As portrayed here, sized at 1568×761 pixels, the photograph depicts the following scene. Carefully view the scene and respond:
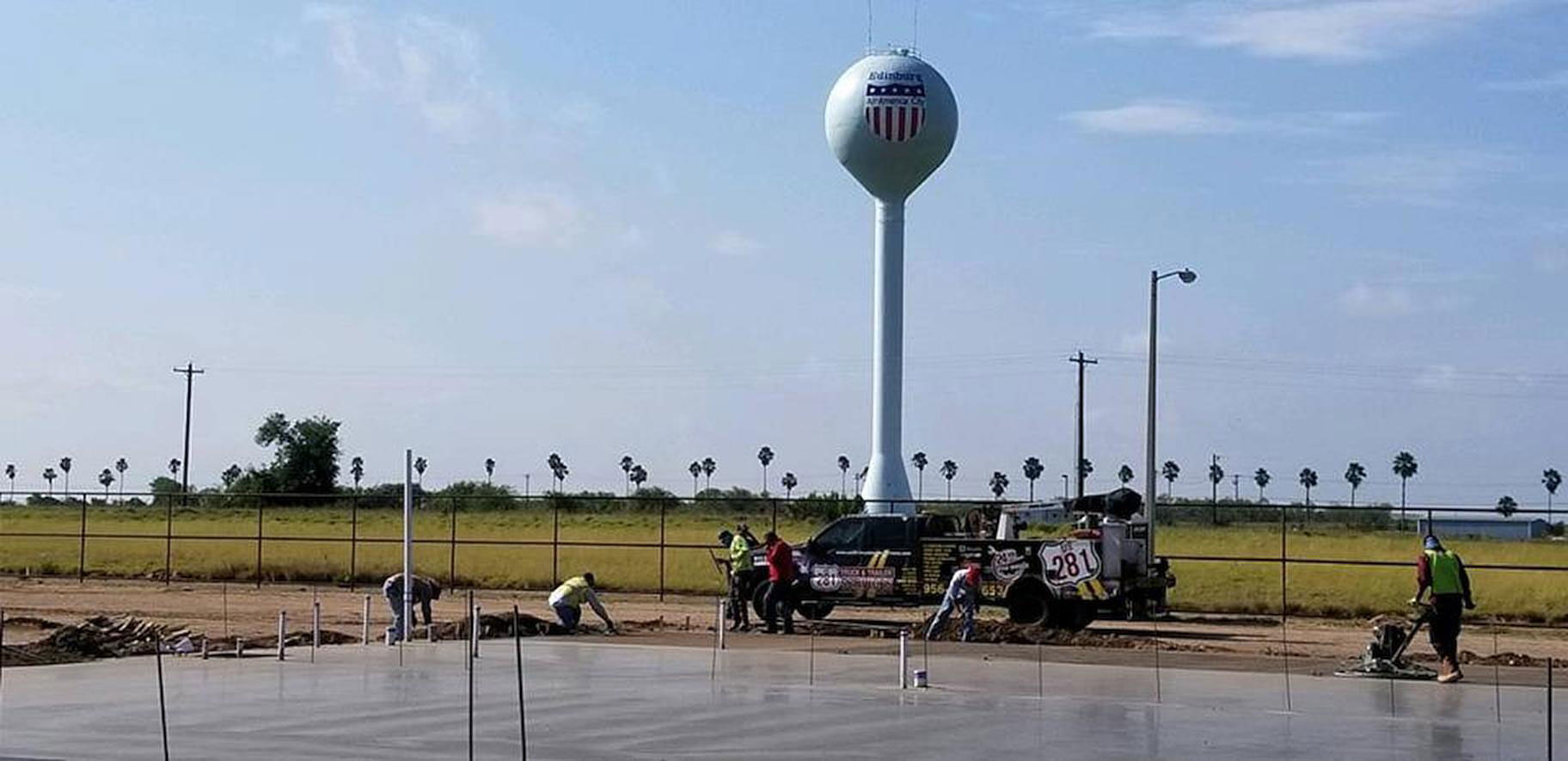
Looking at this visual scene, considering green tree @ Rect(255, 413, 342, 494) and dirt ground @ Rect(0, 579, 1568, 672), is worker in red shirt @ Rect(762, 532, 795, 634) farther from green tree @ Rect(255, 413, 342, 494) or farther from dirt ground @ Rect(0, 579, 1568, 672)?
green tree @ Rect(255, 413, 342, 494)

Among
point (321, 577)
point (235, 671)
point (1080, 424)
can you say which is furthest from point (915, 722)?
point (1080, 424)

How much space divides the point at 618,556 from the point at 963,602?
97.5ft

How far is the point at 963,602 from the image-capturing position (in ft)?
98.1

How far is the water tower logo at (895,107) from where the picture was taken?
61906 millimetres

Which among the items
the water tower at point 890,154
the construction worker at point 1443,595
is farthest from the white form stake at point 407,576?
the water tower at point 890,154

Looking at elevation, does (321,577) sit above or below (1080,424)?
below

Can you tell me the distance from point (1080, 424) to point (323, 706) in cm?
5888

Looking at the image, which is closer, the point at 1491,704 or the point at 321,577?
the point at 1491,704

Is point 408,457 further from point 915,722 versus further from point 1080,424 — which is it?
point 1080,424

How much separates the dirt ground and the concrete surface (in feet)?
8.41

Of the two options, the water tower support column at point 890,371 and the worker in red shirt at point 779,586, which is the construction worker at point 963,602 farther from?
the water tower support column at point 890,371

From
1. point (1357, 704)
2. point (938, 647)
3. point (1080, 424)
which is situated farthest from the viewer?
point (1080, 424)

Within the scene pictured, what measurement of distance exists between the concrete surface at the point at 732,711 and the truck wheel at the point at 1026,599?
189 inches

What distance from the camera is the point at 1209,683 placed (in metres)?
23.6
